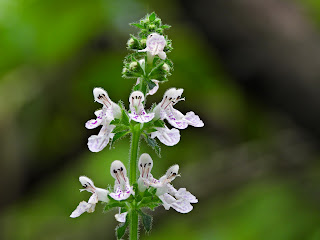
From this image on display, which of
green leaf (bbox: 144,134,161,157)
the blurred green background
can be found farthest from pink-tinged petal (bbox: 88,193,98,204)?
the blurred green background

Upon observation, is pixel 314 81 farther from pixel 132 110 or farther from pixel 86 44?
pixel 132 110

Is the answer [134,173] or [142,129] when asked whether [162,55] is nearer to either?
[142,129]

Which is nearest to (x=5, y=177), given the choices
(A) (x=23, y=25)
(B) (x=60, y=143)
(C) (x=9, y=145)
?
Answer: (C) (x=9, y=145)

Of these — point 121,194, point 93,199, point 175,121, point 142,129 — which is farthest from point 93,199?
point 175,121

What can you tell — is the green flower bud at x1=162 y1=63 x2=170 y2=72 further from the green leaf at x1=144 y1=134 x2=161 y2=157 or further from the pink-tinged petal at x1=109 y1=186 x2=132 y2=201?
the pink-tinged petal at x1=109 y1=186 x2=132 y2=201

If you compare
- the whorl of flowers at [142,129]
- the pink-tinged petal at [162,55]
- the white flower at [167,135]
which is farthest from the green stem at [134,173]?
the pink-tinged petal at [162,55]

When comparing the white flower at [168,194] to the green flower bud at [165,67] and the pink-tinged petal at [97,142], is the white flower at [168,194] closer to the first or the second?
the pink-tinged petal at [97,142]
